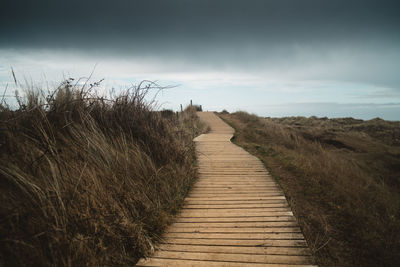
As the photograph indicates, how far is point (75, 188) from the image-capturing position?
69.4 inches

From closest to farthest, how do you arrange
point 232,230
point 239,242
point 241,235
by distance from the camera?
point 239,242
point 241,235
point 232,230

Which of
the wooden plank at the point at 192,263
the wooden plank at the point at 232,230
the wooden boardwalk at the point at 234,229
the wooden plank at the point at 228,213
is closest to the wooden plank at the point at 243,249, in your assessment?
the wooden boardwalk at the point at 234,229

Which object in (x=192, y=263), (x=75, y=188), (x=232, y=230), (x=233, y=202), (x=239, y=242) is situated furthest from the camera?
(x=233, y=202)

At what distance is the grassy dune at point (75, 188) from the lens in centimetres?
155

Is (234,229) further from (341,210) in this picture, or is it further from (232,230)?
(341,210)

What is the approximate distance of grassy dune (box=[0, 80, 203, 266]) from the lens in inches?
61.1

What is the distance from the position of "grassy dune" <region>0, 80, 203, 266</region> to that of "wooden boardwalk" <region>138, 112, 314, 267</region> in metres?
0.31

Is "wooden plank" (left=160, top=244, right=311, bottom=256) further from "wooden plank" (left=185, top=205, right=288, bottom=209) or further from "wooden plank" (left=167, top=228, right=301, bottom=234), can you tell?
"wooden plank" (left=185, top=205, right=288, bottom=209)

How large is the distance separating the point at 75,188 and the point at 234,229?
6.63 ft

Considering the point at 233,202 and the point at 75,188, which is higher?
the point at 75,188

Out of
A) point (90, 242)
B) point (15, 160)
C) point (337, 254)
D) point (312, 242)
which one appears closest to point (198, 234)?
point (90, 242)

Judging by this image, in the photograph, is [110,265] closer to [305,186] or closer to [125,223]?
[125,223]

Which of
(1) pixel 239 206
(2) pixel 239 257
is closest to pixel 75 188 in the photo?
(2) pixel 239 257

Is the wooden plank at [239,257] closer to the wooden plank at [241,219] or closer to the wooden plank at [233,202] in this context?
the wooden plank at [241,219]
